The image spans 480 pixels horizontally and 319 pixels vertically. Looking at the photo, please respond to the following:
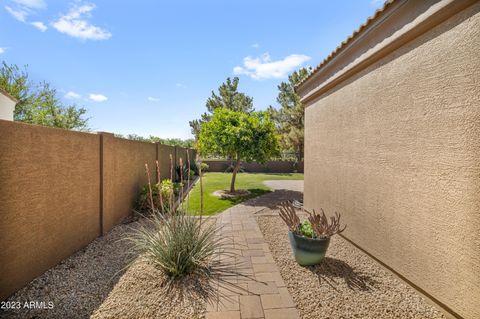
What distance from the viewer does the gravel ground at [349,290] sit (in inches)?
95.0

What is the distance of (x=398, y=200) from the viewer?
3115 millimetres

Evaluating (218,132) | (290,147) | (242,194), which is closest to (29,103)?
(218,132)

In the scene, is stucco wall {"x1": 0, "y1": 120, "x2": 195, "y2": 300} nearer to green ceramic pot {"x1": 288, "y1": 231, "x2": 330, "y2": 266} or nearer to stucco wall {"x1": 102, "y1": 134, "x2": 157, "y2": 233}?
stucco wall {"x1": 102, "y1": 134, "x2": 157, "y2": 233}

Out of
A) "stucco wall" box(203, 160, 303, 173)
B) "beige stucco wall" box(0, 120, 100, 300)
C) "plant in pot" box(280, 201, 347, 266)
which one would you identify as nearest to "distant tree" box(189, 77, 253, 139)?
"stucco wall" box(203, 160, 303, 173)

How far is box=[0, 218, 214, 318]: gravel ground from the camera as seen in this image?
2.36 m

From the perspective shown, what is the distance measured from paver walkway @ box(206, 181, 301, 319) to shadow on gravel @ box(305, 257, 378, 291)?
632 millimetres

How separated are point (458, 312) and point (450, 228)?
86cm

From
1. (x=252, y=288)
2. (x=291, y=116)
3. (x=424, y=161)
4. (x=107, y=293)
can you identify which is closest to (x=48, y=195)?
(x=107, y=293)

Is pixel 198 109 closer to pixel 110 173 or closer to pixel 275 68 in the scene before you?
pixel 275 68

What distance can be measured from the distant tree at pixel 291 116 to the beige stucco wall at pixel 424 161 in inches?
710

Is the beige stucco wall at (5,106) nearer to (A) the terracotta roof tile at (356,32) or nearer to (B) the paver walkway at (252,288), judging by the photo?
(B) the paver walkway at (252,288)

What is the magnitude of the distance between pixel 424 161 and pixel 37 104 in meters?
31.2

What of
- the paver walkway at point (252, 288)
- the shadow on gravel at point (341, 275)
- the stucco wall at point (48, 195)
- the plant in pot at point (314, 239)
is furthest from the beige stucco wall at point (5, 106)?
the shadow on gravel at point (341, 275)

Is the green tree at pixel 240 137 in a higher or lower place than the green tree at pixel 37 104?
lower
